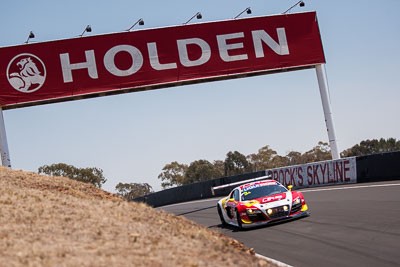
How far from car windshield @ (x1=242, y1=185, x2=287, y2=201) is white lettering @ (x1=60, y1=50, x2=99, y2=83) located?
47.7ft

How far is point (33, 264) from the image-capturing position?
5754mm

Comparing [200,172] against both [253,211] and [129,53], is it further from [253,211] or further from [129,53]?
[253,211]

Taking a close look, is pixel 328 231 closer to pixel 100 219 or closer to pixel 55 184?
pixel 100 219

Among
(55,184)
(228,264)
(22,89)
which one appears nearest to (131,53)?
(22,89)

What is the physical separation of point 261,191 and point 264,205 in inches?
38.4

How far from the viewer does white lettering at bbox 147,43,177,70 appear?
27.6m

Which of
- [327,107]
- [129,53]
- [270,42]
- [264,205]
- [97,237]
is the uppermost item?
[129,53]

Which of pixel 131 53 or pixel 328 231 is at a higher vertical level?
pixel 131 53

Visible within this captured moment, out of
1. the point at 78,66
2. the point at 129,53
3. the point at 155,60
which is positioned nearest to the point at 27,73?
the point at 78,66

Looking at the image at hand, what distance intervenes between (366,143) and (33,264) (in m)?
74.6

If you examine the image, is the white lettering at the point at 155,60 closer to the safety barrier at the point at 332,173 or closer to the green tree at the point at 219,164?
the safety barrier at the point at 332,173

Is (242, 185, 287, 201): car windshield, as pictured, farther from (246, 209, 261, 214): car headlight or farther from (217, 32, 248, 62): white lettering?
(217, 32, 248, 62): white lettering

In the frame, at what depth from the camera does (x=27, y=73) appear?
87.0 ft

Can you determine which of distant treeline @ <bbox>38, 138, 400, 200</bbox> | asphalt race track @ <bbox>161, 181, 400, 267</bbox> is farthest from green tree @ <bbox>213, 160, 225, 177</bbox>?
asphalt race track @ <bbox>161, 181, 400, 267</bbox>
